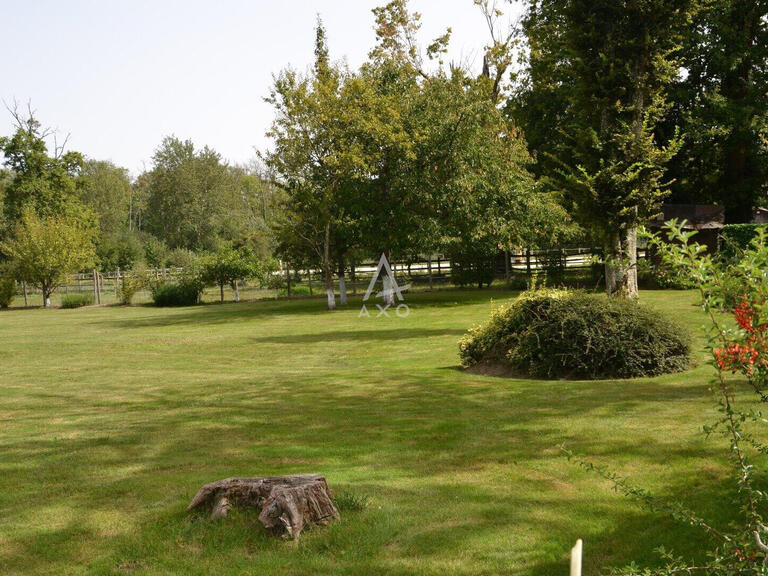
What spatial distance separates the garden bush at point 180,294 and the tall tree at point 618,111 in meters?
26.5

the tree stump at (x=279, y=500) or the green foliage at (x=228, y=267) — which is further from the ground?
the green foliage at (x=228, y=267)

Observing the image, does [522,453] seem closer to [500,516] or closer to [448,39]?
[500,516]

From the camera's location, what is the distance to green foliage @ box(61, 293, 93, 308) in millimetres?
40156

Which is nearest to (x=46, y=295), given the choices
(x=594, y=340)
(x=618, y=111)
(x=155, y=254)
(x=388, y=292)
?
(x=155, y=254)

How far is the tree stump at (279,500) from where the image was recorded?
4902mm

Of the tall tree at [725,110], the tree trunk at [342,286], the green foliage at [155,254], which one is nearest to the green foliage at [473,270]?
the tree trunk at [342,286]

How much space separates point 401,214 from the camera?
89.1 feet

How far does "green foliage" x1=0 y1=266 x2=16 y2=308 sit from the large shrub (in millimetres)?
37665

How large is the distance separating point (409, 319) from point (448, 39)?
2120 cm

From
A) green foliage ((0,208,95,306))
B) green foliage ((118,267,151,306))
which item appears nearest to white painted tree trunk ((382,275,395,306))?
green foliage ((118,267,151,306))

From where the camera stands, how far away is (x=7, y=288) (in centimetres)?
4116

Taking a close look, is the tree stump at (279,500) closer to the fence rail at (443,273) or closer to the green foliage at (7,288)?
Answer: the fence rail at (443,273)

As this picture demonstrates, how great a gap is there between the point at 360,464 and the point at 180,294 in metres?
32.3

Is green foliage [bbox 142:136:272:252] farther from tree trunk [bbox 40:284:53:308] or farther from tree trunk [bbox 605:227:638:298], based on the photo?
tree trunk [bbox 605:227:638:298]
